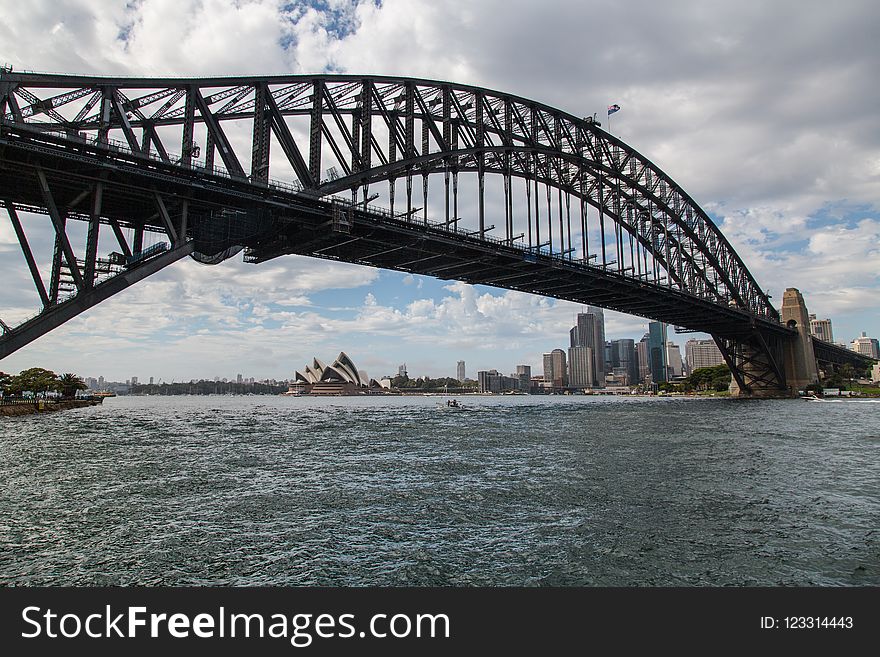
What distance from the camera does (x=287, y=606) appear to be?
8938 mm

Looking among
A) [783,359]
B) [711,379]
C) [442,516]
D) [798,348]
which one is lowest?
[442,516]

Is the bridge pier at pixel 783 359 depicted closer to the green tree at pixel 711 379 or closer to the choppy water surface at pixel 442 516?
the green tree at pixel 711 379

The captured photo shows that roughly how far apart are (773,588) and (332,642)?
7.94 meters

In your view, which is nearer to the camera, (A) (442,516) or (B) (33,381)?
(A) (442,516)

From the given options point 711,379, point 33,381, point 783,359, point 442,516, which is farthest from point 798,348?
point 33,381

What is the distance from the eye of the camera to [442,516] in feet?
51.2

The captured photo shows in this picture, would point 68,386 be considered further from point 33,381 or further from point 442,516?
point 442,516

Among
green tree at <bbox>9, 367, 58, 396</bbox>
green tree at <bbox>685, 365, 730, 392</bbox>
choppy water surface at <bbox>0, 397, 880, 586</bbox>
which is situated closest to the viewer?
choppy water surface at <bbox>0, 397, 880, 586</bbox>

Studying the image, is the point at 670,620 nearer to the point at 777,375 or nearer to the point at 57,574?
the point at 57,574

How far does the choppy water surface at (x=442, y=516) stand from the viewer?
1115cm

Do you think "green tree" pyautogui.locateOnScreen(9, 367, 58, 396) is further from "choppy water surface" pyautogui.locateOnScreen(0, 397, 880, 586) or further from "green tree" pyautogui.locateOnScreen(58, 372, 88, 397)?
"choppy water surface" pyautogui.locateOnScreen(0, 397, 880, 586)

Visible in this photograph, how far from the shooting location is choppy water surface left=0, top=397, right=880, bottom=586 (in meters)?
11.1

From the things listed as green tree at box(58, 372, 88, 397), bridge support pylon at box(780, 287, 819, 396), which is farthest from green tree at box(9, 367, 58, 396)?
bridge support pylon at box(780, 287, 819, 396)

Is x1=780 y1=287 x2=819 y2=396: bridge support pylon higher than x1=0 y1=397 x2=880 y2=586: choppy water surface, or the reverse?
x1=780 y1=287 x2=819 y2=396: bridge support pylon
